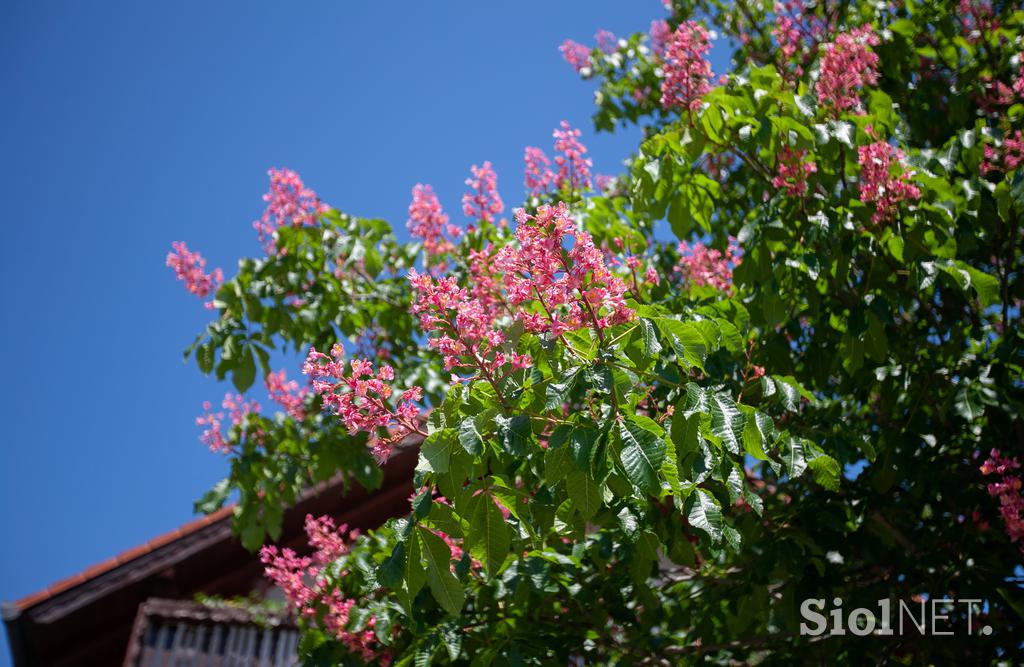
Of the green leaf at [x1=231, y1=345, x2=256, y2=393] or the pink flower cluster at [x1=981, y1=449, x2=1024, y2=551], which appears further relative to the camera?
the green leaf at [x1=231, y1=345, x2=256, y2=393]

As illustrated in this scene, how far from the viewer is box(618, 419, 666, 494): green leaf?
2.36m

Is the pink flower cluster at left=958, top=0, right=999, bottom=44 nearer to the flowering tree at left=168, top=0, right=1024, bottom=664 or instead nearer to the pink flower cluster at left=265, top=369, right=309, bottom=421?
the flowering tree at left=168, top=0, right=1024, bottom=664

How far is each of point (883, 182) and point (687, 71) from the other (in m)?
0.90

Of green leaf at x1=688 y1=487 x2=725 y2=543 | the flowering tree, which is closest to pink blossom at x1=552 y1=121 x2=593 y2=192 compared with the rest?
the flowering tree

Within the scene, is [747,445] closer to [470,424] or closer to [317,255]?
[470,424]

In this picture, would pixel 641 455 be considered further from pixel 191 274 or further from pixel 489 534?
pixel 191 274

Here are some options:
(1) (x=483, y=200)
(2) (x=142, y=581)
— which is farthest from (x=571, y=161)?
(2) (x=142, y=581)

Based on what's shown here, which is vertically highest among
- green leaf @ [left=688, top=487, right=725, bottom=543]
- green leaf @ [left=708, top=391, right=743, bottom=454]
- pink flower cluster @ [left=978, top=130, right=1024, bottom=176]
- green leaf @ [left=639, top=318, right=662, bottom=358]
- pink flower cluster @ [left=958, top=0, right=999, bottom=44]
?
pink flower cluster @ [left=958, top=0, right=999, bottom=44]

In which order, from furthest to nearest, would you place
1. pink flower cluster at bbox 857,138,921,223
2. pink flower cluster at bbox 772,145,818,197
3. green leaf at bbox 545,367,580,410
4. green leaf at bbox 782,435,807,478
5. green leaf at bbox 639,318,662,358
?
pink flower cluster at bbox 772,145,818,197
pink flower cluster at bbox 857,138,921,223
green leaf at bbox 782,435,807,478
green leaf at bbox 639,318,662,358
green leaf at bbox 545,367,580,410

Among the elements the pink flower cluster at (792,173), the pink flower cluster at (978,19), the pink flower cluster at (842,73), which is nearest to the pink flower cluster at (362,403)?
the pink flower cluster at (792,173)

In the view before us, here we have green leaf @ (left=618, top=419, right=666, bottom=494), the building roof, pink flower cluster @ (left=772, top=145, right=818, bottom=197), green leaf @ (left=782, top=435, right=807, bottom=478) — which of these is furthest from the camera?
the building roof

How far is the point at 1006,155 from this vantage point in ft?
14.2

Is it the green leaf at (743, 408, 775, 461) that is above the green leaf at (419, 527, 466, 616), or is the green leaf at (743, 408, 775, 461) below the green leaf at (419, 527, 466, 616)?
above

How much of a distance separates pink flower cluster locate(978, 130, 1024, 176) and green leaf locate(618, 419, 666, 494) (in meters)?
2.47
